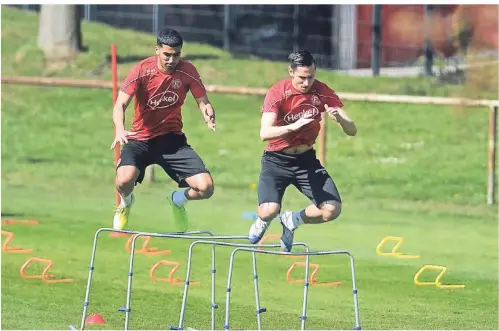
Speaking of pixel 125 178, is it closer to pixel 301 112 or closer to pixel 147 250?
pixel 301 112

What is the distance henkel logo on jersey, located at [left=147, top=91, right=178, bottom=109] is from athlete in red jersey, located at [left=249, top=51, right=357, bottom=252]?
1.14 m

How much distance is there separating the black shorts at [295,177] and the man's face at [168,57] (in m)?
1.39

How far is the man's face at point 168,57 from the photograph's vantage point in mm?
12898

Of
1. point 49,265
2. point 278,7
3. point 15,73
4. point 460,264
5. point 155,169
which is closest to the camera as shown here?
point 49,265

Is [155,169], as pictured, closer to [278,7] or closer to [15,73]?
[15,73]

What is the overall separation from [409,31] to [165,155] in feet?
68.6

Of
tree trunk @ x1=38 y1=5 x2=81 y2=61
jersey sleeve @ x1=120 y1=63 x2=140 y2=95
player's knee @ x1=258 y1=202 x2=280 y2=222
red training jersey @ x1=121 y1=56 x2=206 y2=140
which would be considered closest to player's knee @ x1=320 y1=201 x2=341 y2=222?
player's knee @ x1=258 y1=202 x2=280 y2=222

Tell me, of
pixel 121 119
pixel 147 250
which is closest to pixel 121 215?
pixel 121 119

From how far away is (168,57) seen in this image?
13.0 m

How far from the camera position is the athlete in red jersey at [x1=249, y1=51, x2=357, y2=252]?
40.8 ft

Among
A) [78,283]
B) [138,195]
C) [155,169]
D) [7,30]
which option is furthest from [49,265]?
[7,30]

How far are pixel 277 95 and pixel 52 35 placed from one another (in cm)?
2138

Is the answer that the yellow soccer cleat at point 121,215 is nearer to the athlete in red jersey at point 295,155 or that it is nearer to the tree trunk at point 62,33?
the athlete in red jersey at point 295,155

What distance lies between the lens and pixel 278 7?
35.4 m
